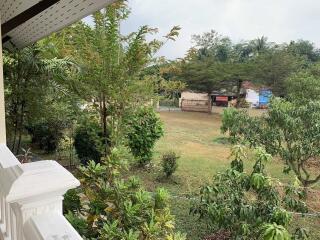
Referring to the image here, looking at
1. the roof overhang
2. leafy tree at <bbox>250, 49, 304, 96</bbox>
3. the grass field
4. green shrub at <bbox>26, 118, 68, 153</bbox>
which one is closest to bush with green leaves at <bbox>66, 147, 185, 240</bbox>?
the roof overhang

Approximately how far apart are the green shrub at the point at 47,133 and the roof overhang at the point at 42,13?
10.7ft

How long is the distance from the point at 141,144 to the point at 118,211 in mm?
4415

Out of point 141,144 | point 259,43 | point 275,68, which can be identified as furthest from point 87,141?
point 259,43

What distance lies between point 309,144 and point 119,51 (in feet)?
9.32

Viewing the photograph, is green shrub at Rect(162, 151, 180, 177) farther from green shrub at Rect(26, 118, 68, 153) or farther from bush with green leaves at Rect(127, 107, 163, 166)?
green shrub at Rect(26, 118, 68, 153)

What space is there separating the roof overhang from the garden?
3.27 feet

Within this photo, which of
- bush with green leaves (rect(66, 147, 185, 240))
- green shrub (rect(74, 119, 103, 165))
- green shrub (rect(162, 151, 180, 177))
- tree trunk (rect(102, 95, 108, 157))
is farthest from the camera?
green shrub (rect(162, 151, 180, 177))

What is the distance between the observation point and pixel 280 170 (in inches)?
275

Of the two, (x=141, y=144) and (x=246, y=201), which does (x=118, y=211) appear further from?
(x=141, y=144)

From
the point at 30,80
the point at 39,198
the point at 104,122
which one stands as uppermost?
the point at 30,80

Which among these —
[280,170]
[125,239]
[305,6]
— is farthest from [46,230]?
[305,6]

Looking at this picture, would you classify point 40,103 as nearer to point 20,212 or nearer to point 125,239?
point 125,239

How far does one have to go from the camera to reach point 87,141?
5645mm

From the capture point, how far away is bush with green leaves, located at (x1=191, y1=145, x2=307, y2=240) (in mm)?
2510
